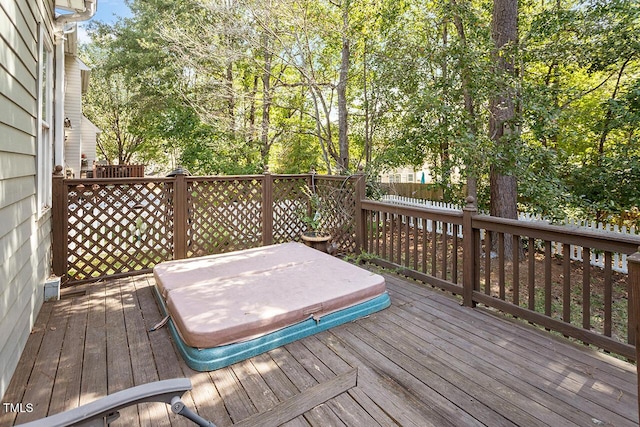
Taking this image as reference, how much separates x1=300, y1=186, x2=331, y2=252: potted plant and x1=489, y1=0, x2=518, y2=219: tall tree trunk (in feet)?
8.52

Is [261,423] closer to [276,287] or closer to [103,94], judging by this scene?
[276,287]

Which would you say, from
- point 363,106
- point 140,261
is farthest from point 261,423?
point 363,106

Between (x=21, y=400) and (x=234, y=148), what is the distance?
397 inches

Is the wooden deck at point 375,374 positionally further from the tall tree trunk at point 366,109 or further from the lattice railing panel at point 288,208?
the tall tree trunk at point 366,109

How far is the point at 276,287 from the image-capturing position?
3.10 metres

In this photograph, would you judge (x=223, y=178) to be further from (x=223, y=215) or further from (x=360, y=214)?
(x=360, y=214)

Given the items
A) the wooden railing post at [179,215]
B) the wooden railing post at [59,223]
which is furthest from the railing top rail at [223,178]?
the wooden railing post at [59,223]

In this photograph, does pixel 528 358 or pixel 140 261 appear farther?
pixel 140 261

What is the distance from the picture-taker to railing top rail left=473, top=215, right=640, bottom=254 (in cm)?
220

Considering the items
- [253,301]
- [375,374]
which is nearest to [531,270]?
[375,374]

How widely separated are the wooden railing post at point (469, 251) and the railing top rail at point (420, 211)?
9 centimetres

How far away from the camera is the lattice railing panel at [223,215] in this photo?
15.7 feet

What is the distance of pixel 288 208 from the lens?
5578 millimetres

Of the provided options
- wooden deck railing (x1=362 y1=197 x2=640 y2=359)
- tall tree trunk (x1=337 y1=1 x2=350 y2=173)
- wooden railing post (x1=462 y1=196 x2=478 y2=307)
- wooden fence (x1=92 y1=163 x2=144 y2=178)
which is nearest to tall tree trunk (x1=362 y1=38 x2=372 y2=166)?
tall tree trunk (x1=337 y1=1 x2=350 y2=173)
